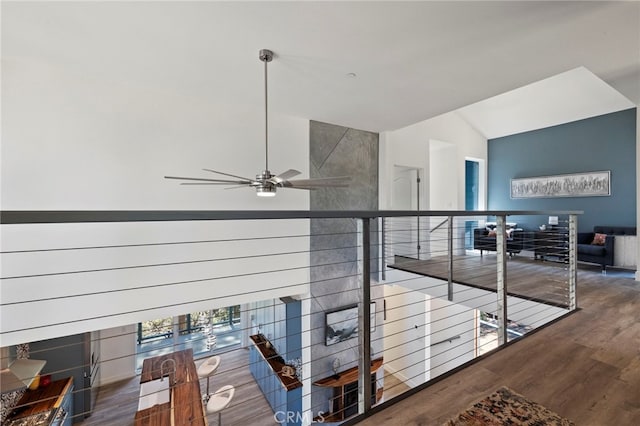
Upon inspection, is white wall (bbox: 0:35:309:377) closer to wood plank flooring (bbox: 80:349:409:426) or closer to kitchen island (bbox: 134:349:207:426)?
kitchen island (bbox: 134:349:207:426)

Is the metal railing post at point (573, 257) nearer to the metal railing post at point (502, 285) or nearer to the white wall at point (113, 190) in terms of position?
the metal railing post at point (502, 285)

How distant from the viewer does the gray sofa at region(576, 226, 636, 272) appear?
4656 millimetres

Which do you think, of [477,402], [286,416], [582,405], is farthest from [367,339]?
[286,416]

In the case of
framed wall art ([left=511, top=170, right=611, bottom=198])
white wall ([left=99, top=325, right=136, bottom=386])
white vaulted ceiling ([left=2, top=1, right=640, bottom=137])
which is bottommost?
white wall ([left=99, top=325, right=136, bottom=386])

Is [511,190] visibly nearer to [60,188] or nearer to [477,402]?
[477,402]

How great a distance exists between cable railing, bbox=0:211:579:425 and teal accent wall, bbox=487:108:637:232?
65cm

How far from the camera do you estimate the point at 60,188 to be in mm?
2883

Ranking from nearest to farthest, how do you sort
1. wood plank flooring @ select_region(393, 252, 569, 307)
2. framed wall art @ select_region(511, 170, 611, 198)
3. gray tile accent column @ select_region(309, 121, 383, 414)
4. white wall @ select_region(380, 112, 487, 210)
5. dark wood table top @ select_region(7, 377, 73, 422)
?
wood plank flooring @ select_region(393, 252, 569, 307)
dark wood table top @ select_region(7, 377, 73, 422)
gray tile accent column @ select_region(309, 121, 383, 414)
white wall @ select_region(380, 112, 487, 210)
framed wall art @ select_region(511, 170, 611, 198)

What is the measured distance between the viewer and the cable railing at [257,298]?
217 cm

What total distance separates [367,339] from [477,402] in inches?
26.2

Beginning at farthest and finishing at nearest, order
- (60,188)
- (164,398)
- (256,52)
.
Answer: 1. (164,398)
2. (60,188)
3. (256,52)

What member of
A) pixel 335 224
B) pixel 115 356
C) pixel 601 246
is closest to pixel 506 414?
pixel 335 224

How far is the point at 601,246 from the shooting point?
4793mm

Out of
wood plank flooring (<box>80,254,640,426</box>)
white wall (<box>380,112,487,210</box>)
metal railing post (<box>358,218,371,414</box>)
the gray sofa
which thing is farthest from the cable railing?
white wall (<box>380,112,487,210</box>)
